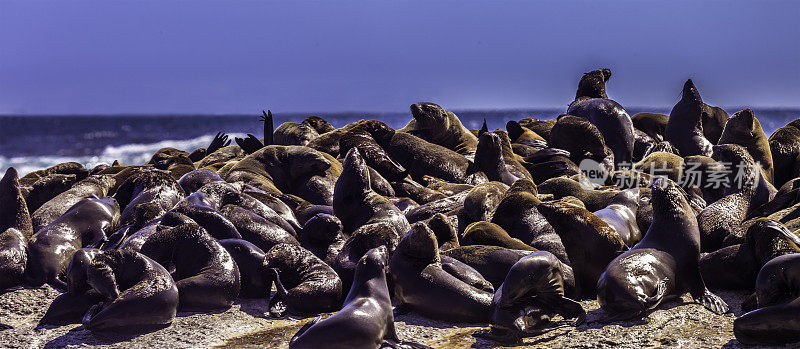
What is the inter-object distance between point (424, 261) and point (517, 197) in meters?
2.12

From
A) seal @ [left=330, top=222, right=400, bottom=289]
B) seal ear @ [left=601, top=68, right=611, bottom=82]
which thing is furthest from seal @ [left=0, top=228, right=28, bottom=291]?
seal ear @ [left=601, top=68, right=611, bottom=82]

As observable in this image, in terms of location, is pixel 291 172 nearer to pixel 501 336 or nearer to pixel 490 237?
pixel 490 237

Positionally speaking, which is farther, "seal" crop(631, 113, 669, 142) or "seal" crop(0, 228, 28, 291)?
"seal" crop(631, 113, 669, 142)

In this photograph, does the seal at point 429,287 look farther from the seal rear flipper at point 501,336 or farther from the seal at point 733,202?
the seal at point 733,202

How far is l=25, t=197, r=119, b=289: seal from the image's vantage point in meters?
6.80

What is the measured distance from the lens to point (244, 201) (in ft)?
26.7

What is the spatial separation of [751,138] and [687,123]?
1.94 meters

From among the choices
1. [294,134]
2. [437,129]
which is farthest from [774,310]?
[294,134]

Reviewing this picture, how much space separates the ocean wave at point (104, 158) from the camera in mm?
31281

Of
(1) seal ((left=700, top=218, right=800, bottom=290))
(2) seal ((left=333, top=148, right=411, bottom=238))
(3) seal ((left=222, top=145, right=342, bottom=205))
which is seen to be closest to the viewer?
(1) seal ((left=700, top=218, right=800, bottom=290))

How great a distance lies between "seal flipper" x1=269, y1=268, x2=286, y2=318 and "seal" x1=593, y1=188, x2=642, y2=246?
2942 millimetres

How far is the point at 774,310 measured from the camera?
4.68 m

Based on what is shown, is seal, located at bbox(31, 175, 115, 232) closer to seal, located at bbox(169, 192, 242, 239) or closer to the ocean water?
seal, located at bbox(169, 192, 242, 239)

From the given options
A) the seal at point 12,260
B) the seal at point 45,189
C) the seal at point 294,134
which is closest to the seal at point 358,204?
the seal at point 12,260
